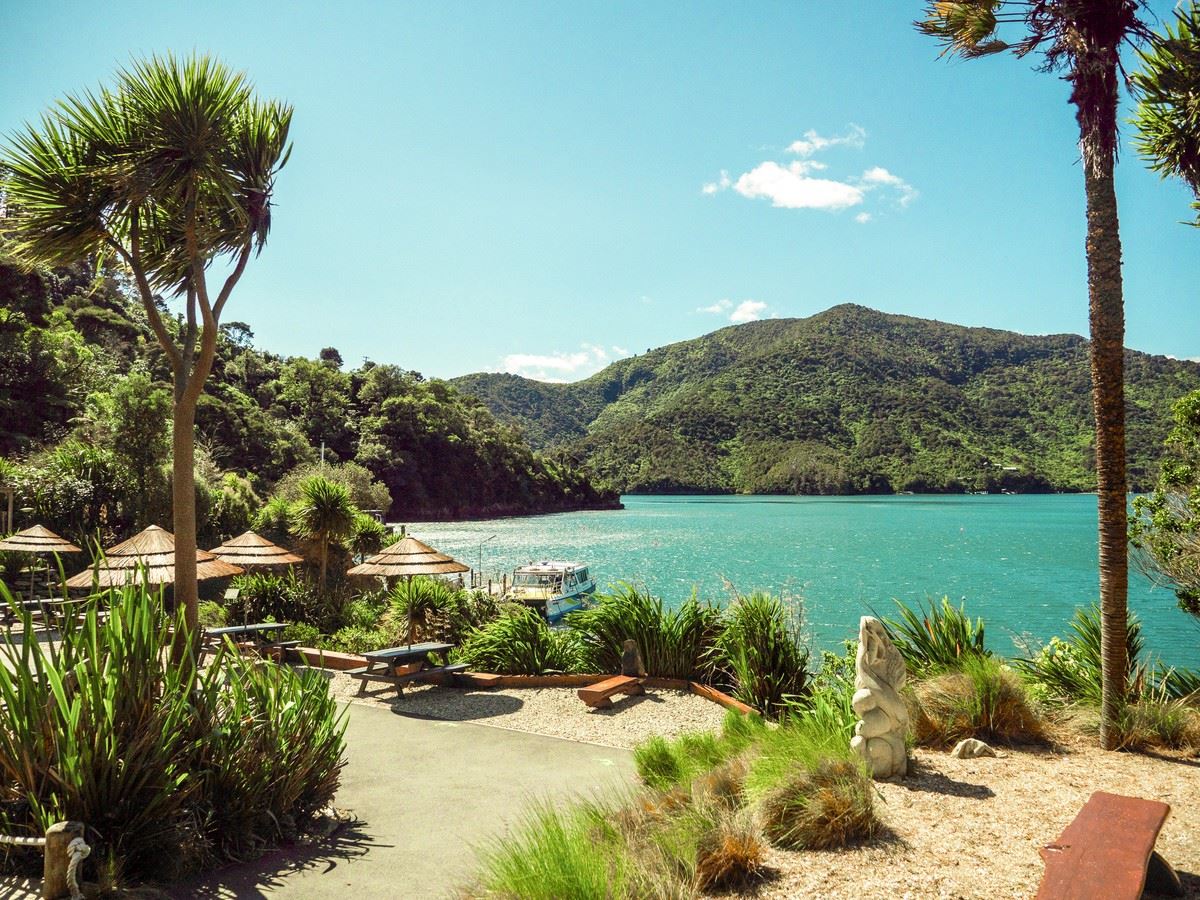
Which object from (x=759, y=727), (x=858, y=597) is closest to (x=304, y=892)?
(x=759, y=727)

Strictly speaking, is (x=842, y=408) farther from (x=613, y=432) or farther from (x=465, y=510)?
(x=465, y=510)

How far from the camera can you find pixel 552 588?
32.8m

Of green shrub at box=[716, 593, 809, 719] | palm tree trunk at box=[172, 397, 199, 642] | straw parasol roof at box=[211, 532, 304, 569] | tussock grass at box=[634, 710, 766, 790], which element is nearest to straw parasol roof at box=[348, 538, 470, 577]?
straw parasol roof at box=[211, 532, 304, 569]

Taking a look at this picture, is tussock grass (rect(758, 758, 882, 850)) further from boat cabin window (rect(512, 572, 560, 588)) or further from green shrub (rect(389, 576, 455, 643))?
boat cabin window (rect(512, 572, 560, 588))

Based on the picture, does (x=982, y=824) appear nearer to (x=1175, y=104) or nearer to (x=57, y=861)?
(x=57, y=861)

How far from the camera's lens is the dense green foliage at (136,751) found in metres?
4.13

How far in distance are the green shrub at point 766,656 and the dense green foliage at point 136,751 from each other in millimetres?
5197

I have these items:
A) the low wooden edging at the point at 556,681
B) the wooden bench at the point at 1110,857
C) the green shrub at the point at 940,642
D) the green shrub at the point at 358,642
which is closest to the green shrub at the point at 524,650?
the low wooden edging at the point at 556,681

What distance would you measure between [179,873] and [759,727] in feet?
13.4

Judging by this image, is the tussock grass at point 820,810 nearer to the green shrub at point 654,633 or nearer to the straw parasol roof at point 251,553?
the green shrub at point 654,633

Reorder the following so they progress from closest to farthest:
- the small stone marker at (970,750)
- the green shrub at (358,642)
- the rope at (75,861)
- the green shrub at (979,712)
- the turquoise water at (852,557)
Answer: the rope at (75,861)
the small stone marker at (970,750)
the green shrub at (979,712)
the green shrub at (358,642)
the turquoise water at (852,557)

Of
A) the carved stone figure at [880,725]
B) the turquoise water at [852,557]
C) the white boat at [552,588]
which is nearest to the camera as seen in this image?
the carved stone figure at [880,725]

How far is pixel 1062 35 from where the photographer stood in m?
7.00

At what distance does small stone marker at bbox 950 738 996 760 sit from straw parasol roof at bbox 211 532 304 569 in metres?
12.9
